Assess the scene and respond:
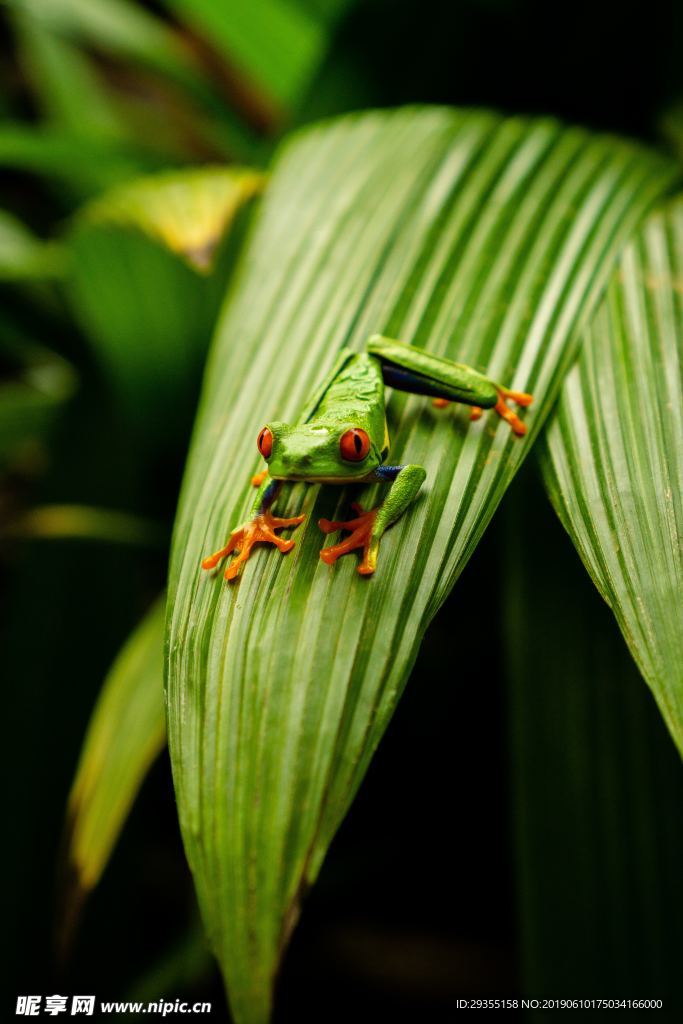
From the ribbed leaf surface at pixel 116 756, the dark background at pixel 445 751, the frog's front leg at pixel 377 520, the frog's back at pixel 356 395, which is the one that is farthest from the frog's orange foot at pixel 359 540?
the ribbed leaf surface at pixel 116 756

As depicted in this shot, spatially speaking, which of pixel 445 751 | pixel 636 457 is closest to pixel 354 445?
pixel 636 457

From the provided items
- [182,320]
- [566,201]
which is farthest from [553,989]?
[182,320]

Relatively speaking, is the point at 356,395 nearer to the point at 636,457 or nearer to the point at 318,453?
the point at 318,453

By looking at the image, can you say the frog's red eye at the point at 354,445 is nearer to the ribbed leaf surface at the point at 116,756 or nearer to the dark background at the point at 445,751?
the dark background at the point at 445,751

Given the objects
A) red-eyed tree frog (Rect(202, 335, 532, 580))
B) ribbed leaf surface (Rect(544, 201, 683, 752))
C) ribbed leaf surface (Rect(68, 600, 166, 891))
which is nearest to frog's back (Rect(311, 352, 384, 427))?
red-eyed tree frog (Rect(202, 335, 532, 580))

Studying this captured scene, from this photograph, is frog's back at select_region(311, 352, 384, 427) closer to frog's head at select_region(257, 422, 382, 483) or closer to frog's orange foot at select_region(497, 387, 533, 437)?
frog's head at select_region(257, 422, 382, 483)
